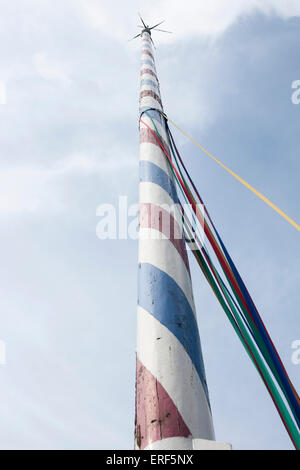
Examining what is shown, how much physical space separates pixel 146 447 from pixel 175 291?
0.69 m

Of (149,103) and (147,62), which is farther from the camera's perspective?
(147,62)

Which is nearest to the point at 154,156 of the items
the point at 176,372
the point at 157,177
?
the point at 157,177

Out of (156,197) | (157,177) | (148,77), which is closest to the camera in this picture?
(156,197)

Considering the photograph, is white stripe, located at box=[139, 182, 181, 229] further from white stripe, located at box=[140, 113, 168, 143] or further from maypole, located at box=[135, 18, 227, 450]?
white stripe, located at box=[140, 113, 168, 143]

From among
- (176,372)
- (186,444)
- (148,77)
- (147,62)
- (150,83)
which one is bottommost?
(186,444)

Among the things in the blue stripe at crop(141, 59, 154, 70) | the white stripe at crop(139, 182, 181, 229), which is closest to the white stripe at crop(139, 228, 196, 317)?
the white stripe at crop(139, 182, 181, 229)

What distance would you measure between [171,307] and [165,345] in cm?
20

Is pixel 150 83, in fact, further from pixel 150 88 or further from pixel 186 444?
pixel 186 444

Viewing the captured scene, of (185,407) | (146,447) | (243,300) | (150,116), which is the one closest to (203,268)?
(243,300)

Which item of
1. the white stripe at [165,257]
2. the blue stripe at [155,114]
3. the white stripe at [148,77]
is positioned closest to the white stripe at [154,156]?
the blue stripe at [155,114]

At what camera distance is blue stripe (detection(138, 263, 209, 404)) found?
5.45 ft

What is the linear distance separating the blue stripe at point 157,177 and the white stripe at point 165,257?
16.2 inches

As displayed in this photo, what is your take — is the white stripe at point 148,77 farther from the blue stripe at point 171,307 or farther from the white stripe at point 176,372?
the white stripe at point 176,372

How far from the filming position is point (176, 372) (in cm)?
153
